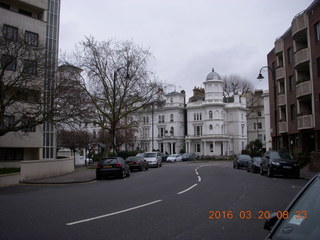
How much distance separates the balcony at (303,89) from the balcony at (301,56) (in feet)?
6.53

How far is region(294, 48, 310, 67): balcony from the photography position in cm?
2917

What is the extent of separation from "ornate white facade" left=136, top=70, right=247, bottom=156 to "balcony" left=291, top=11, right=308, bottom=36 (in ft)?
139

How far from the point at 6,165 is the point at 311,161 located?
83.2 ft

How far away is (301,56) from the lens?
1170 inches

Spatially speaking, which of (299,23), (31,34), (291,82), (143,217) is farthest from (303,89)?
(143,217)

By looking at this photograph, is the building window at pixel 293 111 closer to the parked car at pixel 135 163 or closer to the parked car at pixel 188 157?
the parked car at pixel 135 163

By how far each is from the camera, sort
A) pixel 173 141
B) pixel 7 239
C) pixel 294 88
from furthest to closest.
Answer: pixel 173 141, pixel 294 88, pixel 7 239

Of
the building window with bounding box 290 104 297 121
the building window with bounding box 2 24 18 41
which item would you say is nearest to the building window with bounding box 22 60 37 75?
the building window with bounding box 2 24 18 41

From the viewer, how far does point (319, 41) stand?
2711 centimetres

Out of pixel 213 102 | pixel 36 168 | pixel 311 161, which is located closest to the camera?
pixel 36 168

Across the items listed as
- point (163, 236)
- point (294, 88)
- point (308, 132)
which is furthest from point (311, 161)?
point (163, 236)

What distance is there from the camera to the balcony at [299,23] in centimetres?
2952

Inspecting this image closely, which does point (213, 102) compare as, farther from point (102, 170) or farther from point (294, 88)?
point (102, 170)

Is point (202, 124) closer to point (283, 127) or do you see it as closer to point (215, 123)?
point (215, 123)
